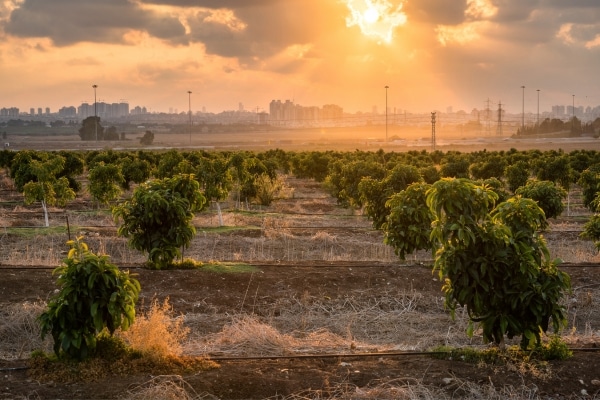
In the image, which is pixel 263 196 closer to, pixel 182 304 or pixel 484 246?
pixel 182 304

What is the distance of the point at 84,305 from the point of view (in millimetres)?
10289

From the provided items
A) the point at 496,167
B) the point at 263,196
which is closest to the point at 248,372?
the point at 263,196

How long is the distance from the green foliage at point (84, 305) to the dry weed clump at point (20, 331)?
2085 millimetres

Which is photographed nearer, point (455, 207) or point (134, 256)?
point (455, 207)

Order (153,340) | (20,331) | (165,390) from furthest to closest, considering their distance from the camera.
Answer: (20,331) < (153,340) < (165,390)

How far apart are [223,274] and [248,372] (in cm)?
681

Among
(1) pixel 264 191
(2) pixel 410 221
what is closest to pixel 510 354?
(2) pixel 410 221

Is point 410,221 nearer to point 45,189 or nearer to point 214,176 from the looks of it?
point 214,176

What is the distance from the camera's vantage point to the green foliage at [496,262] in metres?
10.3

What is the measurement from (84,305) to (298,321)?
5118mm

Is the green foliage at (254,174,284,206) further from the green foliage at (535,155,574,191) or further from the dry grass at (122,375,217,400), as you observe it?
the dry grass at (122,375,217,400)

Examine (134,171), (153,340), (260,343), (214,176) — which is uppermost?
(214,176)

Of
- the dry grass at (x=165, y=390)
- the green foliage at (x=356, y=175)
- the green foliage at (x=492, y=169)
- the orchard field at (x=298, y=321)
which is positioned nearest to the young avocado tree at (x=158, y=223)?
the orchard field at (x=298, y=321)

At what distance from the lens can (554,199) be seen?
22.5 metres
